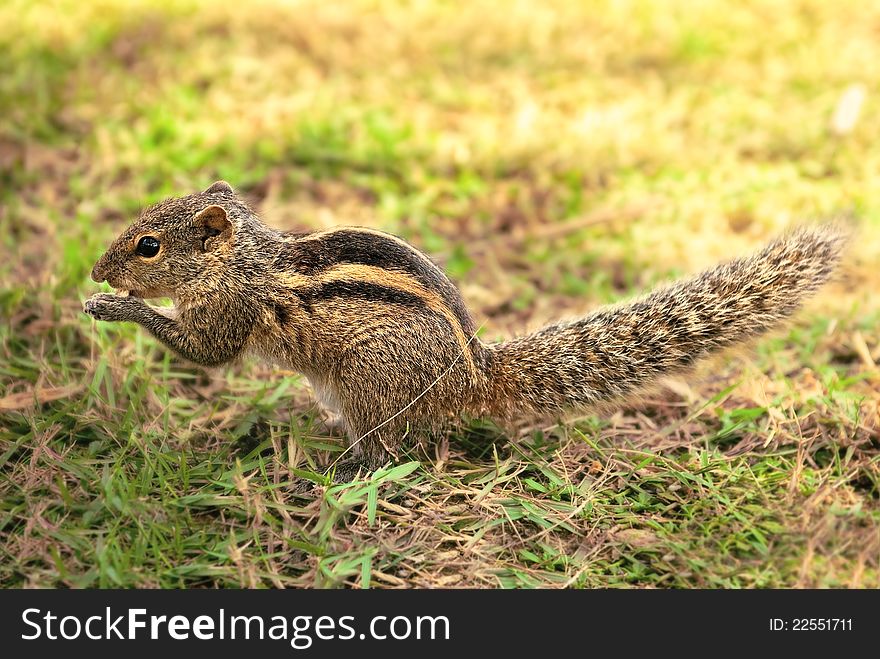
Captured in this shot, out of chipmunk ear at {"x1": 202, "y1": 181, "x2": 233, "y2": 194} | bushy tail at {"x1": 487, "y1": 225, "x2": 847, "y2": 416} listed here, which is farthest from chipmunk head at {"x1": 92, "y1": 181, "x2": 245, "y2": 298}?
bushy tail at {"x1": 487, "y1": 225, "x2": 847, "y2": 416}

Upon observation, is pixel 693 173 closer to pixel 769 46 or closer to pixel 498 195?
pixel 498 195

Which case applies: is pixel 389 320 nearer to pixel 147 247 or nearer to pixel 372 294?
pixel 372 294

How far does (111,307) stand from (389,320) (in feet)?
4.26

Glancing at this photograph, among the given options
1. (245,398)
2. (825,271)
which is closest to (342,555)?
(245,398)

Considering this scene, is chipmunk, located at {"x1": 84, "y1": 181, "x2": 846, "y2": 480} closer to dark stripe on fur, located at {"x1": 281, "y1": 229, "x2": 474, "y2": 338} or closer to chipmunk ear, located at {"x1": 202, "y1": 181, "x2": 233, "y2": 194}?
dark stripe on fur, located at {"x1": 281, "y1": 229, "x2": 474, "y2": 338}

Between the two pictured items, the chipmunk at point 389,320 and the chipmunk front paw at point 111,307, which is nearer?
the chipmunk at point 389,320

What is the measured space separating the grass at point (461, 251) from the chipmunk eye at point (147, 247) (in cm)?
67

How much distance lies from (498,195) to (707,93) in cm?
262

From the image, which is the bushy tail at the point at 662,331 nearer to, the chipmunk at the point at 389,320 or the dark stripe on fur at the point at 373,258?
the chipmunk at the point at 389,320

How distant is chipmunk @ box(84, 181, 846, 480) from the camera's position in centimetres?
382

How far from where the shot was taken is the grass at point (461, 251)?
3.53 meters

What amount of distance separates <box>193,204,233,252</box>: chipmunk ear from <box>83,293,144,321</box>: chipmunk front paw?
0.43 metres

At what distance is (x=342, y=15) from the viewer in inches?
364
